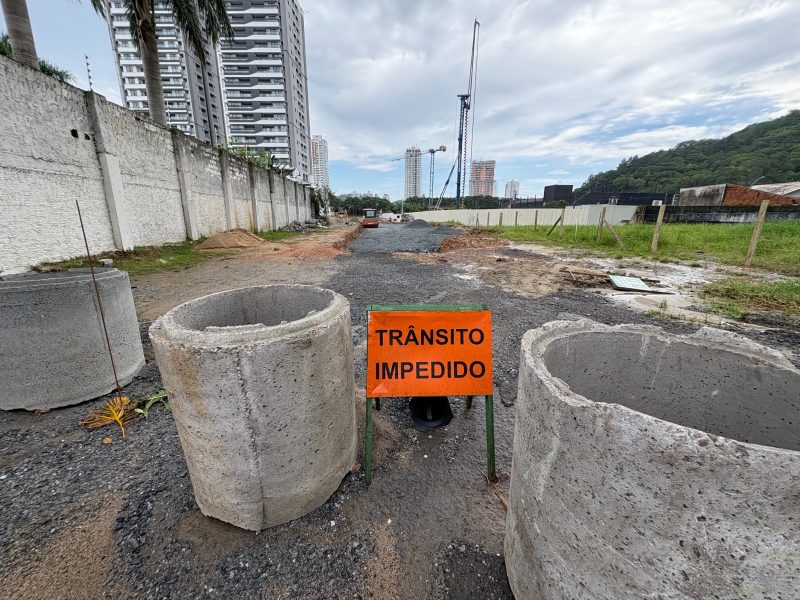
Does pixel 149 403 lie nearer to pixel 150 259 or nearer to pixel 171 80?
pixel 150 259

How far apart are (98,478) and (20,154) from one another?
9606mm

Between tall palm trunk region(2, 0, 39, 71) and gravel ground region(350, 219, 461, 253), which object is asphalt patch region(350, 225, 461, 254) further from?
tall palm trunk region(2, 0, 39, 71)

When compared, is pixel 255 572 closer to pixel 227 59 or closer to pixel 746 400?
pixel 746 400

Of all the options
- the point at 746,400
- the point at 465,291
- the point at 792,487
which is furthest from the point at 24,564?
the point at 465,291

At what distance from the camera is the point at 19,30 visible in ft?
29.9

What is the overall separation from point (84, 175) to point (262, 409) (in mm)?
11676

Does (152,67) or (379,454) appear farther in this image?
(152,67)

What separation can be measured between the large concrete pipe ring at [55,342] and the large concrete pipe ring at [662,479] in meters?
3.70

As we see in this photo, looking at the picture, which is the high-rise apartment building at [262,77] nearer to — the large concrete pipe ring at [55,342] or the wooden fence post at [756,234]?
the wooden fence post at [756,234]

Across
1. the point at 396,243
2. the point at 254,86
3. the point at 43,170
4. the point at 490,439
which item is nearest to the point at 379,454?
the point at 490,439

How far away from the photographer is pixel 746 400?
167 centimetres

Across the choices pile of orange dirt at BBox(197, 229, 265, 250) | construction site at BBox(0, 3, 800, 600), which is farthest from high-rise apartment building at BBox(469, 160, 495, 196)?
construction site at BBox(0, 3, 800, 600)

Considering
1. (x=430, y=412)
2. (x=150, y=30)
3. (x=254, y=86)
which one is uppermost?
(x=254, y=86)

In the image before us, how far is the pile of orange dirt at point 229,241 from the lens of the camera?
1367cm
